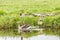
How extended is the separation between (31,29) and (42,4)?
4673mm

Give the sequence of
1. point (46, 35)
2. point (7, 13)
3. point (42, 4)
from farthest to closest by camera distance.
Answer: point (42, 4) → point (7, 13) → point (46, 35)

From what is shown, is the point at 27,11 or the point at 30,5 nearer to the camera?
the point at 27,11

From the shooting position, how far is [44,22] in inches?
608

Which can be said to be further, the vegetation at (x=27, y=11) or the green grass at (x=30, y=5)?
the green grass at (x=30, y=5)

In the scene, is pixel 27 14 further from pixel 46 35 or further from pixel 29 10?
pixel 46 35

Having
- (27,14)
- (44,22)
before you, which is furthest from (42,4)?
(44,22)

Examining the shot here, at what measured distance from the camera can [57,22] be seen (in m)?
15.2

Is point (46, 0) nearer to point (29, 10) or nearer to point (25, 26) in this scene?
point (29, 10)

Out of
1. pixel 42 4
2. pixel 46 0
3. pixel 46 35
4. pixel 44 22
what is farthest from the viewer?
pixel 46 0

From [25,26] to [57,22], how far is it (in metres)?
1.53

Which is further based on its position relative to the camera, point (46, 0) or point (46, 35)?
point (46, 0)

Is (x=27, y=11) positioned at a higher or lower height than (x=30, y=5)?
lower

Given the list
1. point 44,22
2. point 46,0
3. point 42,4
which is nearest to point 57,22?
point 44,22

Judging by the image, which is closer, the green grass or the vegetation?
the vegetation
